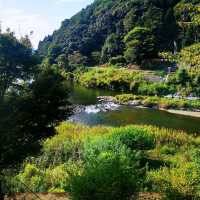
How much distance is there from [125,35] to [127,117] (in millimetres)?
57823

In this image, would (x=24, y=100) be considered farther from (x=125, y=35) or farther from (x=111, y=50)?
(x=125, y=35)

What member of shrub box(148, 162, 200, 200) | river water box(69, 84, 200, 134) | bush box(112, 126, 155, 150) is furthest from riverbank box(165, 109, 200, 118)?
shrub box(148, 162, 200, 200)

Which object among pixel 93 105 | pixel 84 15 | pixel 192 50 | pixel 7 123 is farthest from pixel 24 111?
pixel 84 15

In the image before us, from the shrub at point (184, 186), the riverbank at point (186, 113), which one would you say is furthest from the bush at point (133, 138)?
the riverbank at point (186, 113)

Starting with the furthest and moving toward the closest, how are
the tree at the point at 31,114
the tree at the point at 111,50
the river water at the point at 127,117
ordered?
the tree at the point at 111,50 → the river water at the point at 127,117 → the tree at the point at 31,114

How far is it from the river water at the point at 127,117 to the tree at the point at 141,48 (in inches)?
1124

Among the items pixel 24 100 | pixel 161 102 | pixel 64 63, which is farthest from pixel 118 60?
pixel 24 100

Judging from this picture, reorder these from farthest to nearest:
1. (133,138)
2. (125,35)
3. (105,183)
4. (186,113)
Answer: (125,35)
(186,113)
(133,138)
(105,183)

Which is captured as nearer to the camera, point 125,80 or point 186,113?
point 186,113

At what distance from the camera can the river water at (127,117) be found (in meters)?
44.8

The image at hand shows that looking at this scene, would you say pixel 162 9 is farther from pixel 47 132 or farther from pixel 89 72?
pixel 47 132

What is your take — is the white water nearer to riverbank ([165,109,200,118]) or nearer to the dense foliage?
riverbank ([165,109,200,118])

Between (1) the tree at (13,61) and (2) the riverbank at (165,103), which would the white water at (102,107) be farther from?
(1) the tree at (13,61)

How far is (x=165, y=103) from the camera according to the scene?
56.8 meters
